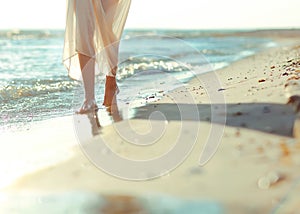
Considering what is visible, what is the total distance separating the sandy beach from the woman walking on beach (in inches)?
27.8

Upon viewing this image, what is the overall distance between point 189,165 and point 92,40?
1.81 metres

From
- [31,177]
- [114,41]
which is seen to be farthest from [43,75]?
[31,177]

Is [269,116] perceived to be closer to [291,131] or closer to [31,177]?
[291,131]

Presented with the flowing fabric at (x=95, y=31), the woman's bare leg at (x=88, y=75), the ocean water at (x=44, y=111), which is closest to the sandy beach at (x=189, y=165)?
the ocean water at (x=44, y=111)

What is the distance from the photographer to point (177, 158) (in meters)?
2.11

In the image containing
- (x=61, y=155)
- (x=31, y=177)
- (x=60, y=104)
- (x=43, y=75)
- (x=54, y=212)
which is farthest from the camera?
(x=43, y=75)

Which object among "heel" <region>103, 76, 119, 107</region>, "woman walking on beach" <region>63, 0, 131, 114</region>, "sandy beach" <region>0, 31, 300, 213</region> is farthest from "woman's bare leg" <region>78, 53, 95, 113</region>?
"sandy beach" <region>0, 31, 300, 213</region>

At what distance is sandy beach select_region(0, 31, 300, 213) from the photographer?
169 cm

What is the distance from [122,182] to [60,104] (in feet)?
8.67

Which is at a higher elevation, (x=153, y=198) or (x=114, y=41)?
(x=114, y=41)

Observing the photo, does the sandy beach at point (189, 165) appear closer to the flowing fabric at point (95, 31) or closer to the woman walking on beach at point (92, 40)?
the woman walking on beach at point (92, 40)

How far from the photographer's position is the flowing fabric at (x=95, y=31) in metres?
3.44

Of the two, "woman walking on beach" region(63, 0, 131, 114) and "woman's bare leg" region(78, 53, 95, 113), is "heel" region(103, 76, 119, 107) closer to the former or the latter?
"woman walking on beach" region(63, 0, 131, 114)

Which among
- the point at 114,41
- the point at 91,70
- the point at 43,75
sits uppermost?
the point at 114,41
